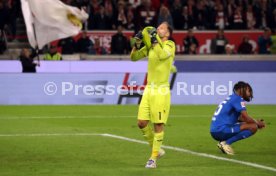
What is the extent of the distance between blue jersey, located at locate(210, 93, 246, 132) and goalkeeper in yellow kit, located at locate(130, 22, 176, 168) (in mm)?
1803

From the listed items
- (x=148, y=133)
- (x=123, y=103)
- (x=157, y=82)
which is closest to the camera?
(x=157, y=82)

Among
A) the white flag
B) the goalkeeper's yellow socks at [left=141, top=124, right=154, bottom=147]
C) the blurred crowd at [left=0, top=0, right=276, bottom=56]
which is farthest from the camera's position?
the blurred crowd at [left=0, top=0, right=276, bottom=56]

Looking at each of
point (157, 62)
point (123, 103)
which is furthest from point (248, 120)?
point (123, 103)

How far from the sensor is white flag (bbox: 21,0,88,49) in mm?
17250

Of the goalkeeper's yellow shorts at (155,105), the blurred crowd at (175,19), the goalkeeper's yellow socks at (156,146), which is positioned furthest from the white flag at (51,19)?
the blurred crowd at (175,19)

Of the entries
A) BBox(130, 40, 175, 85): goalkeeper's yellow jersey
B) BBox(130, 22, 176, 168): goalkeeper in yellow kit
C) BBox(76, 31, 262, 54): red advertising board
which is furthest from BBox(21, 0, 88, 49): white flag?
BBox(76, 31, 262, 54): red advertising board

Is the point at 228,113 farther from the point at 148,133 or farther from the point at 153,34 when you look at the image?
the point at 153,34

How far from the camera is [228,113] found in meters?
15.0

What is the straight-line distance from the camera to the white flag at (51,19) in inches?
679

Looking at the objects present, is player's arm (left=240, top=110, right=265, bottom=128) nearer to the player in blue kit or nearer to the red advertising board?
the player in blue kit

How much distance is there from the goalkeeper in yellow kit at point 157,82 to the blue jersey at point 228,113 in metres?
1.80

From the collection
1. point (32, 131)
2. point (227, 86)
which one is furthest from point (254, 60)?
point (32, 131)

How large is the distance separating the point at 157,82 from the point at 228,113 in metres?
2.10

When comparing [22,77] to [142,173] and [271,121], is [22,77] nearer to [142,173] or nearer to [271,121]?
[271,121]
